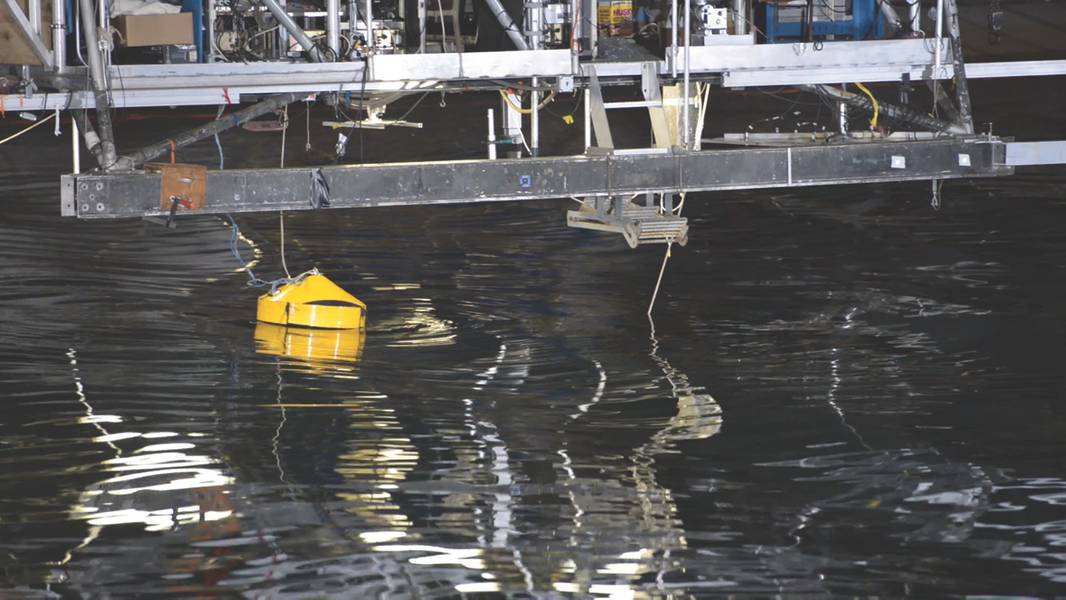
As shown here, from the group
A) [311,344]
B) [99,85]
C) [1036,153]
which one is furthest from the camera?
[311,344]

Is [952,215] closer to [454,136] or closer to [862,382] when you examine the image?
[862,382]

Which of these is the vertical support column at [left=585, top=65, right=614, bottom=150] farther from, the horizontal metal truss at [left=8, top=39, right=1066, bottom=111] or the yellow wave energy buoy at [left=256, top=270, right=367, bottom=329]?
the yellow wave energy buoy at [left=256, top=270, right=367, bottom=329]

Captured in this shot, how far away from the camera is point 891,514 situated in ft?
19.4

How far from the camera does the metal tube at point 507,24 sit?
8.38 m

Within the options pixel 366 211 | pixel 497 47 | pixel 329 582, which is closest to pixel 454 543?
pixel 329 582

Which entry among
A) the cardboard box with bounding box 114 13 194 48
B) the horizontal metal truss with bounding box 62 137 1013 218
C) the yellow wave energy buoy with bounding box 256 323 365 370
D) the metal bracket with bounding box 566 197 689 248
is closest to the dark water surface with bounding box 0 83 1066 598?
the yellow wave energy buoy with bounding box 256 323 365 370

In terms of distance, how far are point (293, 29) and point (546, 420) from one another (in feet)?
8.46

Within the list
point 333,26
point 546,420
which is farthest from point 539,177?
point 333,26

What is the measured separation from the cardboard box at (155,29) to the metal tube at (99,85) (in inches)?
39.1

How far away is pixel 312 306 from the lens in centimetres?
905

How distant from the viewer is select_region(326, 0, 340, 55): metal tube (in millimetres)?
8375

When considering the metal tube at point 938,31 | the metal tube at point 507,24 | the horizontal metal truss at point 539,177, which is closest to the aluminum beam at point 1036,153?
the horizontal metal truss at point 539,177

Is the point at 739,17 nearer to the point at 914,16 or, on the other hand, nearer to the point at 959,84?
the point at 914,16

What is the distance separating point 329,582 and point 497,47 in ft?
15.5
